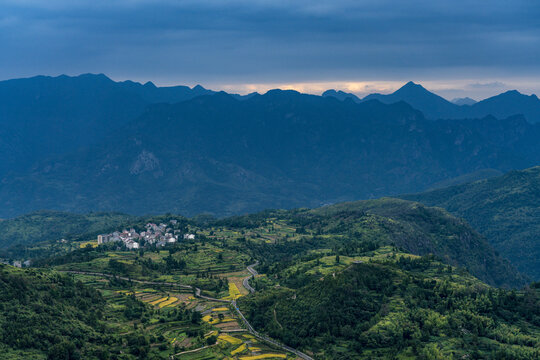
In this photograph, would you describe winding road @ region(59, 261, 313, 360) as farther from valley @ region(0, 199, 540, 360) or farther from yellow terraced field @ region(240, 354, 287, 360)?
yellow terraced field @ region(240, 354, 287, 360)

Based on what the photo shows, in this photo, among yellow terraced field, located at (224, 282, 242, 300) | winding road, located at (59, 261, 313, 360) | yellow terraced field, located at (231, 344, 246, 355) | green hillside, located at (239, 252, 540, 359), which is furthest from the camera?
yellow terraced field, located at (224, 282, 242, 300)

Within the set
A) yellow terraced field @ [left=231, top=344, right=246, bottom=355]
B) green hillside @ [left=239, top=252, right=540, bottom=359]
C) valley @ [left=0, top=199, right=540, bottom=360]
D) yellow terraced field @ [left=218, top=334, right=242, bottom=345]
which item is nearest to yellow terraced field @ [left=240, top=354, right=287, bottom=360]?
valley @ [left=0, top=199, right=540, bottom=360]

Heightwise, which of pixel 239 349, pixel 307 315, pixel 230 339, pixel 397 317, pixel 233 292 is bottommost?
pixel 233 292

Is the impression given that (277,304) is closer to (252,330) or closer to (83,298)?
(252,330)

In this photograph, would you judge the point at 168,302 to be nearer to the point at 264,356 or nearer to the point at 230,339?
the point at 230,339

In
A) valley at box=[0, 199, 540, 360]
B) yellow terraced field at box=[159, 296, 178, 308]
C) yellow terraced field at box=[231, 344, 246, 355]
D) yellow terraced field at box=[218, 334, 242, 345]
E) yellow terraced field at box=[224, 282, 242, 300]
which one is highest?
valley at box=[0, 199, 540, 360]

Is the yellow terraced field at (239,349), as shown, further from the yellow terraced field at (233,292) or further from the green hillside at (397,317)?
the yellow terraced field at (233,292)

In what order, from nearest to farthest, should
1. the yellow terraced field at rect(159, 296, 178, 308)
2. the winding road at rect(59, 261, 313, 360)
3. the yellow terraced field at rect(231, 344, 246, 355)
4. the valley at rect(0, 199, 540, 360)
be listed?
the valley at rect(0, 199, 540, 360)
the yellow terraced field at rect(231, 344, 246, 355)
the winding road at rect(59, 261, 313, 360)
the yellow terraced field at rect(159, 296, 178, 308)

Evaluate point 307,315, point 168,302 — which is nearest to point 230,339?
point 307,315

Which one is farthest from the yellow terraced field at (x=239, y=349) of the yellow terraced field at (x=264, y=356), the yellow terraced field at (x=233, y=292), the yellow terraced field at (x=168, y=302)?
the yellow terraced field at (x=233, y=292)

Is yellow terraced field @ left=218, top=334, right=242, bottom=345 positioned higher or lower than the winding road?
higher

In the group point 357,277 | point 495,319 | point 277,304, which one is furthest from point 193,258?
point 495,319
